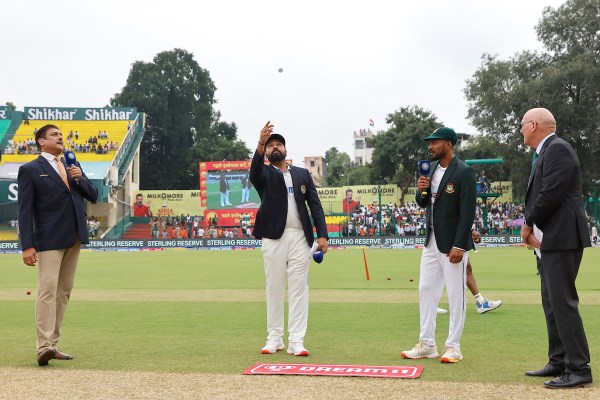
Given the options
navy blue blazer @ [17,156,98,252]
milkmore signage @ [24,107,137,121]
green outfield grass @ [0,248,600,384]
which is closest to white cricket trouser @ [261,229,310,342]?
green outfield grass @ [0,248,600,384]

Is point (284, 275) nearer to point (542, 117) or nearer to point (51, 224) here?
point (51, 224)

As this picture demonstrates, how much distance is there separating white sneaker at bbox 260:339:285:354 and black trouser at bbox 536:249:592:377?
286 centimetres

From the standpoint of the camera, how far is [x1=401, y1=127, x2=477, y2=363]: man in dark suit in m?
7.18

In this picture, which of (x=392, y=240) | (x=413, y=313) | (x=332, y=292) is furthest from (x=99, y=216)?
(x=413, y=313)

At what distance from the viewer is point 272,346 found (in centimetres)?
777

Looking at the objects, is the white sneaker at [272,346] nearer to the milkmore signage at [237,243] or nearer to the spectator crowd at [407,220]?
the milkmore signage at [237,243]

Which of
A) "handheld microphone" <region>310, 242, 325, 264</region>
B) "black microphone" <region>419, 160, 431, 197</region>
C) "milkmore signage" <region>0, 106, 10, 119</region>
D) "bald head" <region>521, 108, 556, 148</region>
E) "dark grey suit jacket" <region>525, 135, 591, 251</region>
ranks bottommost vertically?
"handheld microphone" <region>310, 242, 325, 264</region>

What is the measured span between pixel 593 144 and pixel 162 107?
160ft

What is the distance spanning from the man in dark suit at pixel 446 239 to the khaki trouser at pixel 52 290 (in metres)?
3.48

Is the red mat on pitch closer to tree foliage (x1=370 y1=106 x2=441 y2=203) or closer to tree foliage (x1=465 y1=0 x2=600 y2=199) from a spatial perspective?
tree foliage (x1=465 y1=0 x2=600 y2=199)

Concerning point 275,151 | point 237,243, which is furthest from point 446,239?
point 237,243

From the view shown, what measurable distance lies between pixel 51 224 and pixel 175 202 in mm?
56408

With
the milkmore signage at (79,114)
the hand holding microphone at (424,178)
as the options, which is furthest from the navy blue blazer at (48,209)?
the milkmore signage at (79,114)

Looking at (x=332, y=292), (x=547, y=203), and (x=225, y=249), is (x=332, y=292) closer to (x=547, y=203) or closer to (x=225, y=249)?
(x=547, y=203)
